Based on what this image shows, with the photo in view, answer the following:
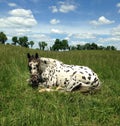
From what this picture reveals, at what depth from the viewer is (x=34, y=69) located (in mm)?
8875

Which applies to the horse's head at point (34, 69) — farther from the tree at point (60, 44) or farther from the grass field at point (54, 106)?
the tree at point (60, 44)

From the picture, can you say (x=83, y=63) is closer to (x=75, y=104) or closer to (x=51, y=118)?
(x=75, y=104)

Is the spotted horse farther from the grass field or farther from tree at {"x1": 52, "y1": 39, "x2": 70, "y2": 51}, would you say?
tree at {"x1": 52, "y1": 39, "x2": 70, "y2": 51}

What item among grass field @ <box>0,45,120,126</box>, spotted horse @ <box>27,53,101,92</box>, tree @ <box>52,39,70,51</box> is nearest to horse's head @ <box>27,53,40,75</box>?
spotted horse @ <box>27,53,101,92</box>

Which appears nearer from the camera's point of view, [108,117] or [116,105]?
[108,117]

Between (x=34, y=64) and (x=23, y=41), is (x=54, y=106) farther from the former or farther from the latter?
(x=23, y=41)

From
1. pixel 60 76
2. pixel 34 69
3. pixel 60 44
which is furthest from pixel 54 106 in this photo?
pixel 60 44

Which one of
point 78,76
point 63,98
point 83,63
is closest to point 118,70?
point 83,63

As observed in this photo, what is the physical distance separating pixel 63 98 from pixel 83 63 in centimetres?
644

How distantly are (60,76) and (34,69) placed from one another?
35.4 inches

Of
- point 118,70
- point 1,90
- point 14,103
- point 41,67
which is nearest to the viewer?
point 14,103

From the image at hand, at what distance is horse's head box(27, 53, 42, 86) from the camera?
8773mm

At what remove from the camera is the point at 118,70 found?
11773 millimetres

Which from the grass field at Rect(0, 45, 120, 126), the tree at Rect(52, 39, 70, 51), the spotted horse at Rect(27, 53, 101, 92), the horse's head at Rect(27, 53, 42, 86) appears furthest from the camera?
the tree at Rect(52, 39, 70, 51)
